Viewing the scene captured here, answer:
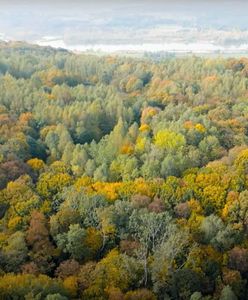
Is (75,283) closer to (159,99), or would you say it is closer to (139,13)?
(159,99)

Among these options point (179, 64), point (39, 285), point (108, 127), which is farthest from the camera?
point (179, 64)

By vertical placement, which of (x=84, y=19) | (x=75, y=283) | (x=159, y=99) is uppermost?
(x=84, y=19)

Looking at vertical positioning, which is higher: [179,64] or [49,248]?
[179,64]

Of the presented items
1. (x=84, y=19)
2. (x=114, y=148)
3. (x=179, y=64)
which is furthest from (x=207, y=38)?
(x=114, y=148)

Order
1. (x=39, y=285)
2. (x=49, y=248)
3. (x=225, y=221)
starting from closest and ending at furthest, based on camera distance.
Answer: (x=39, y=285), (x=49, y=248), (x=225, y=221)

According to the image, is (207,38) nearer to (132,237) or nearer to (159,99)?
(159,99)

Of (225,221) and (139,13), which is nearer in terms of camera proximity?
(225,221)
